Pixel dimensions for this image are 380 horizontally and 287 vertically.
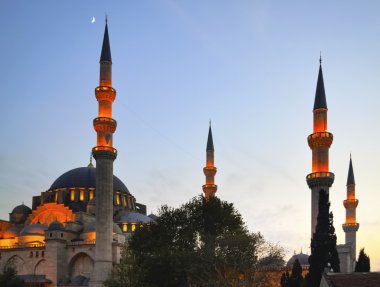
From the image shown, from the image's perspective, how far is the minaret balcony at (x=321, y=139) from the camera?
1521 inches

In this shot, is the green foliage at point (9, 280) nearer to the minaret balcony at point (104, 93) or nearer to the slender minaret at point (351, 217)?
the minaret balcony at point (104, 93)

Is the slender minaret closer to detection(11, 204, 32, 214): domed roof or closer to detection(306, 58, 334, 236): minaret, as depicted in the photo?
detection(306, 58, 334, 236): minaret

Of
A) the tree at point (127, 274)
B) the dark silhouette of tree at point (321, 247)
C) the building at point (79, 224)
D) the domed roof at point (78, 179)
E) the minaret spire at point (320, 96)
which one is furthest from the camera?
the domed roof at point (78, 179)

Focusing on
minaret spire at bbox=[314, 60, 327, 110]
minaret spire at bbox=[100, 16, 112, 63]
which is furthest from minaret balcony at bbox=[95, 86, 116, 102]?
minaret spire at bbox=[314, 60, 327, 110]

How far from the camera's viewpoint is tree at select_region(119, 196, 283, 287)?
103 feet

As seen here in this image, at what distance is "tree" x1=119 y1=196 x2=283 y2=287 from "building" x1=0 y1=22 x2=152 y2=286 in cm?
572

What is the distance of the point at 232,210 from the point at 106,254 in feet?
35.3

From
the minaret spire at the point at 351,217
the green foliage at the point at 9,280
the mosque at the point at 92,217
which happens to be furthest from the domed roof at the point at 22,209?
the minaret spire at the point at 351,217

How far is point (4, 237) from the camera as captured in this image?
59875 millimetres

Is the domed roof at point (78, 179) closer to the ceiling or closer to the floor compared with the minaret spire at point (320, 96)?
closer to the floor

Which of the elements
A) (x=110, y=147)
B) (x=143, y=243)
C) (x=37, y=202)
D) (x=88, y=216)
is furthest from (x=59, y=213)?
(x=143, y=243)

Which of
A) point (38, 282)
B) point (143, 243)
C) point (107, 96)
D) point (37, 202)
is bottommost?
point (38, 282)

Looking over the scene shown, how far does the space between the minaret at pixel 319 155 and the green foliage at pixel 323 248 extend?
23.1 ft

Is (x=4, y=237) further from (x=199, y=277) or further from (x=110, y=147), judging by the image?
(x=199, y=277)
